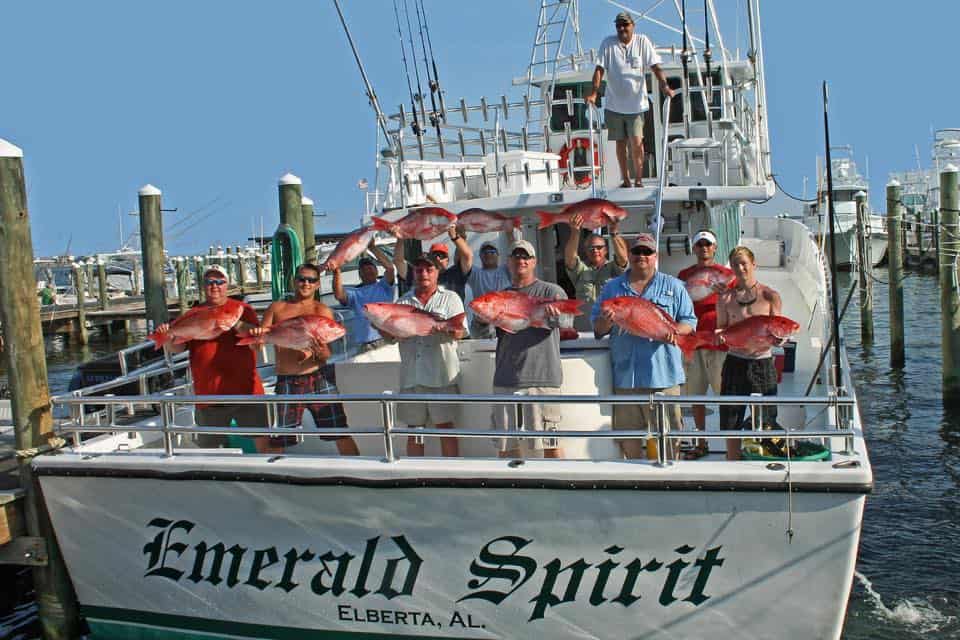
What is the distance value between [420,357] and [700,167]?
447 cm

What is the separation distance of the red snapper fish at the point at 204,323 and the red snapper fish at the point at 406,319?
101 centimetres

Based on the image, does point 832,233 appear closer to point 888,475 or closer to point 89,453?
point 89,453

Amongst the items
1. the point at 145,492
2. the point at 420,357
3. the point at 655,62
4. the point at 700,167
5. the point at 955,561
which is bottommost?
the point at 955,561

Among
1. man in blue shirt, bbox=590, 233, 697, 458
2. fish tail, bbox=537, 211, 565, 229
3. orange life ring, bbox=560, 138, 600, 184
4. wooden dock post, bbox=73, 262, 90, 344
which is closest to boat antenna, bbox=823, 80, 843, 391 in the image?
man in blue shirt, bbox=590, 233, 697, 458

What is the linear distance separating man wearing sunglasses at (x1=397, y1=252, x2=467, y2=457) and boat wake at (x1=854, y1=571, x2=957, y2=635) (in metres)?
3.62

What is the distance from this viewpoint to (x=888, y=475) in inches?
434

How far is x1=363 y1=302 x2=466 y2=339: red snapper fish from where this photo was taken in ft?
19.1

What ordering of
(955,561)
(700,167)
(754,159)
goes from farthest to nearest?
(754,159) → (700,167) → (955,561)

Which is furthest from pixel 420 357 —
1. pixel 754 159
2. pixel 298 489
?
pixel 754 159

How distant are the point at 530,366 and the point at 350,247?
8.62 ft

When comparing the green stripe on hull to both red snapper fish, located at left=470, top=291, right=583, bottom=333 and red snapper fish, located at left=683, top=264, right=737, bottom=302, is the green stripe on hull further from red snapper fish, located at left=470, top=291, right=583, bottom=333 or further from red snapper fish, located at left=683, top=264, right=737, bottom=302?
red snapper fish, located at left=683, top=264, right=737, bottom=302

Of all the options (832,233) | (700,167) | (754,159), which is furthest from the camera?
(754,159)

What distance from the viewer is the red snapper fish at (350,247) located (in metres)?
7.87

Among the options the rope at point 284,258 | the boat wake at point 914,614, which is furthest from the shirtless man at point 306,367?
the boat wake at point 914,614
